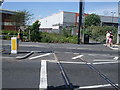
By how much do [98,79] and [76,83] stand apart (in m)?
1.07

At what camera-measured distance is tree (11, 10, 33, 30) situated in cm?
5309

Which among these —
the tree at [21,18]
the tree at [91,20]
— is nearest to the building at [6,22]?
the tree at [21,18]

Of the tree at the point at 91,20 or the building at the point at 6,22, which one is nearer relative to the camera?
the building at the point at 6,22

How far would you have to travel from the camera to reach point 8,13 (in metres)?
60.3

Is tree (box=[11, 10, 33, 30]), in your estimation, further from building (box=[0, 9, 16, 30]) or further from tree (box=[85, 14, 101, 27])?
tree (box=[85, 14, 101, 27])

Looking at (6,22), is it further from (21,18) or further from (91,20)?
(91,20)

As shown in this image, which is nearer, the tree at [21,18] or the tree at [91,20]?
the tree at [21,18]

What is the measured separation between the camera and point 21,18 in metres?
53.2

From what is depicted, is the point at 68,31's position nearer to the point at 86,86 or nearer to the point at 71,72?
the point at 71,72

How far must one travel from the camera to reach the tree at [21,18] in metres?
53.1

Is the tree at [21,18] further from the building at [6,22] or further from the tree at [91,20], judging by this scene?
the tree at [91,20]

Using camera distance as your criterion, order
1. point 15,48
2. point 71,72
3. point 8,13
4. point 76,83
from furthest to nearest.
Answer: point 8,13, point 15,48, point 71,72, point 76,83

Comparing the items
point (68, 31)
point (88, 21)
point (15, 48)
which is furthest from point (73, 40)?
point (88, 21)

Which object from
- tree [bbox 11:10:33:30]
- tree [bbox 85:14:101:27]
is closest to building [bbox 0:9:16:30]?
tree [bbox 11:10:33:30]
